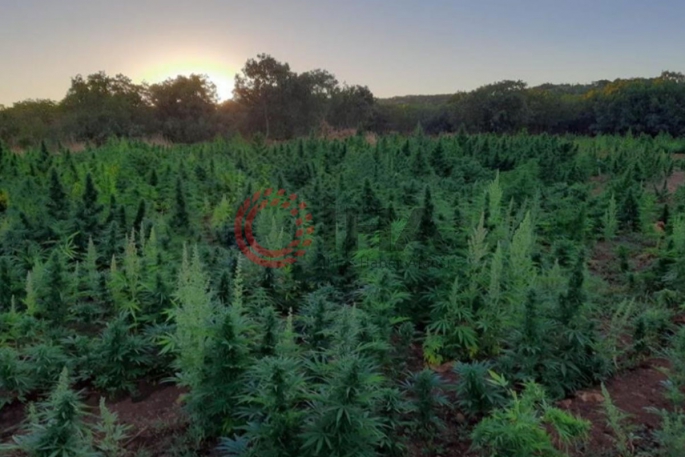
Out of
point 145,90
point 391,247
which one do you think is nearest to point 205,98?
point 145,90

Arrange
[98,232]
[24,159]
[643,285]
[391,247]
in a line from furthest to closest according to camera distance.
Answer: [24,159], [98,232], [643,285], [391,247]

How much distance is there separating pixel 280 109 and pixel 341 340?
34.0m

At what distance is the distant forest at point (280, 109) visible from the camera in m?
30.7

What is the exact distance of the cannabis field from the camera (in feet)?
8.16

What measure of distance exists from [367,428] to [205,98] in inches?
1452

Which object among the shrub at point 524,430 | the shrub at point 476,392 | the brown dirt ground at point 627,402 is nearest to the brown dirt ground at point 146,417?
the shrub at point 476,392

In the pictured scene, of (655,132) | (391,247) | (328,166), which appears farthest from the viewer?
(655,132)

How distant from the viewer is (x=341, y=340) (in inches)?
111

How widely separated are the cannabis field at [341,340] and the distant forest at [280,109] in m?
25.1

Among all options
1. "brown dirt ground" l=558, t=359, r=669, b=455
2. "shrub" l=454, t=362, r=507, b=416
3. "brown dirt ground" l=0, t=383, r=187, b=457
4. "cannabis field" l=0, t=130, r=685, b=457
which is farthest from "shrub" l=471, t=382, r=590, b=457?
"brown dirt ground" l=0, t=383, r=187, b=457

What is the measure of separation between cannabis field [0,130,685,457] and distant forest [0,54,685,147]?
25115 millimetres

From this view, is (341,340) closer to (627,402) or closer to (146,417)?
(146,417)

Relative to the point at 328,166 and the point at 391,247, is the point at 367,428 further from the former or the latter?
the point at 328,166

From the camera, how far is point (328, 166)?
12773 mm
